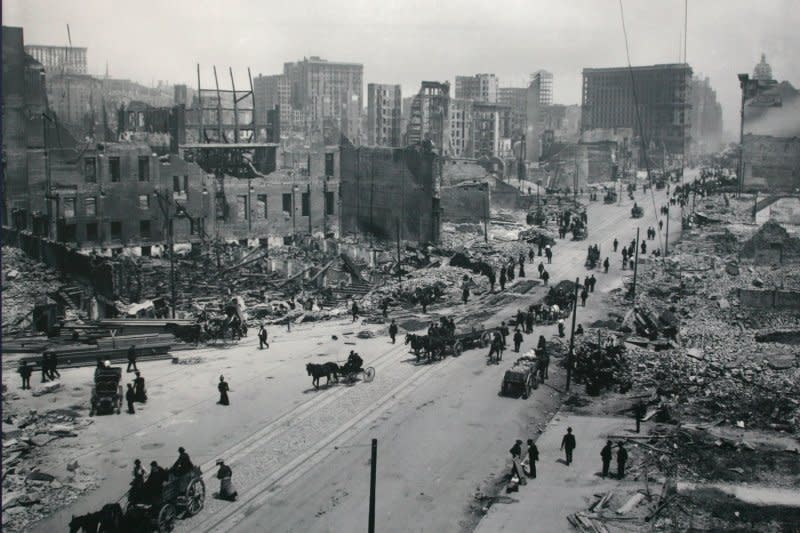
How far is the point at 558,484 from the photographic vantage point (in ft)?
71.3

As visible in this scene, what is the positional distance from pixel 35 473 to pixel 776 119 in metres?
90.4

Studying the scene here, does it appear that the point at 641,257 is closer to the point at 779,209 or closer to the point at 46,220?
the point at 779,209

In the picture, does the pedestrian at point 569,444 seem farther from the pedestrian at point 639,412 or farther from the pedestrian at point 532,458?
the pedestrian at point 639,412

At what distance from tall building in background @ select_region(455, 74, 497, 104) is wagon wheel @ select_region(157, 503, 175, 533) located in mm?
168859

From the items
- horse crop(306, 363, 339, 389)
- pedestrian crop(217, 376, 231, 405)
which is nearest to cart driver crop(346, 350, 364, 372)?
horse crop(306, 363, 339, 389)

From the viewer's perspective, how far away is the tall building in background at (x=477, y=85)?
181625 millimetres

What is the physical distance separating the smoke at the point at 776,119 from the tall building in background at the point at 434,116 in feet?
119

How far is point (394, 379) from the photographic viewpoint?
3092cm

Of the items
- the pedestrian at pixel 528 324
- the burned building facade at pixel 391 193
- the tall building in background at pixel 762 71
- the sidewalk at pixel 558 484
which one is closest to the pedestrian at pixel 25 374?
the sidewalk at pixel 558 484

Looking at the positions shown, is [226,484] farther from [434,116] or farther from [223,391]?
[434,116]

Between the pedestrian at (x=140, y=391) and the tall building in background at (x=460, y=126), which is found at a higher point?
the tall building in background at (x=460, y=126)

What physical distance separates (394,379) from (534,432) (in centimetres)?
671

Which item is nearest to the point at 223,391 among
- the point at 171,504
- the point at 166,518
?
the point at 171,504

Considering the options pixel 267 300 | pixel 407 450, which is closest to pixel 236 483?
pixel 407 450
